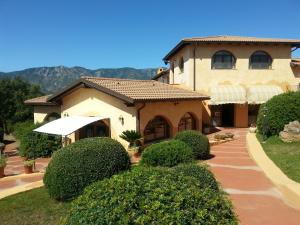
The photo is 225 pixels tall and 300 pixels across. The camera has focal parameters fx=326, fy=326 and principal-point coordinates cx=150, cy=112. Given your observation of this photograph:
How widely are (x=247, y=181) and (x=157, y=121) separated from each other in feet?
43.8

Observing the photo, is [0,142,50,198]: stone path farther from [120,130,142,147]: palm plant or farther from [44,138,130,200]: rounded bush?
[120,130,142,147]: palm plant

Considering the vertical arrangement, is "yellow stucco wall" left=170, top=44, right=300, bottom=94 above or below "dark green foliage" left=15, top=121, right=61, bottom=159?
above

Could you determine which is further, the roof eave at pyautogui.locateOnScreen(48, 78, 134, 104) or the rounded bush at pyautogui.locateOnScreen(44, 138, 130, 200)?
the roof eave at pyautogui.locateOnScreen(48, 78, 134, 104)

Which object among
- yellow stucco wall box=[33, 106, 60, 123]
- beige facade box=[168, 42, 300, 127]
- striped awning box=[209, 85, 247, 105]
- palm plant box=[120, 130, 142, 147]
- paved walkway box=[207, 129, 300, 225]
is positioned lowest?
paved walkway box=[207, 129, 300, 225]

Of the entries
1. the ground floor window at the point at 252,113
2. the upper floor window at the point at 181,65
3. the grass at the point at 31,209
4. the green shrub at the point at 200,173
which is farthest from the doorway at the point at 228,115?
the green shrub at the point at 200,173

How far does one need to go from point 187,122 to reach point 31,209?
2013cm

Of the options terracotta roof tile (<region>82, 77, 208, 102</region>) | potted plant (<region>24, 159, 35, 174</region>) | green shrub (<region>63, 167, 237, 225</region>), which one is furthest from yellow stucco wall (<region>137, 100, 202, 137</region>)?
green shrub (<region>63, 167, 237, 225</region>)

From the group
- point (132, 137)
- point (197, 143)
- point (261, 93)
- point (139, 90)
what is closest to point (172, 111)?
point (139, 90)

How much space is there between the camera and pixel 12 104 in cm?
5725

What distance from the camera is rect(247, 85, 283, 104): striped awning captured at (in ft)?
113

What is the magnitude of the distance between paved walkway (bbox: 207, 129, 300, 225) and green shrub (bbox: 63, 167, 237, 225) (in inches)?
173

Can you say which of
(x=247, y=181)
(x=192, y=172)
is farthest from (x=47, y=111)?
(x=192, y=172)

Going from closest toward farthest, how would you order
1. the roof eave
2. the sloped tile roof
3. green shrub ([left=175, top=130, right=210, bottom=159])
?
green shrub ([left=175, top=130, right=210, bottom=159])
the roof eave
the sloped tile roof

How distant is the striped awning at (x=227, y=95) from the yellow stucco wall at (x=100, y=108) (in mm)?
12933
